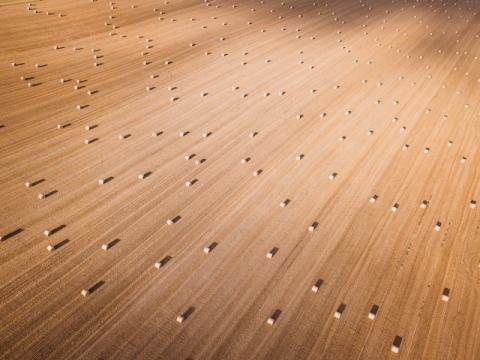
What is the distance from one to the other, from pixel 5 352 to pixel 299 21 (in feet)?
20.9

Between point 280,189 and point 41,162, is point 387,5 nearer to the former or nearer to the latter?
point 280,189

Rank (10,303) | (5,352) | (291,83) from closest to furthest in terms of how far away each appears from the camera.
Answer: (5,352) → (10,303) → (291,83)

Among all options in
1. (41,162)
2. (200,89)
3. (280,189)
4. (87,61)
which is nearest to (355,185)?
(280,189)

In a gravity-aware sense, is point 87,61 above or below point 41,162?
above

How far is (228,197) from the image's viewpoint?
3.17 metres

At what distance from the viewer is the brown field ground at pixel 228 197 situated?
2.28m

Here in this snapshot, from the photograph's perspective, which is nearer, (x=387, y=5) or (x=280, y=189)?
(x=280, y=189)

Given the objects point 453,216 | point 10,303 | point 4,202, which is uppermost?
point 453,216

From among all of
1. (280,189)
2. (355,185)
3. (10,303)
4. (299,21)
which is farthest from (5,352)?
(299,21)

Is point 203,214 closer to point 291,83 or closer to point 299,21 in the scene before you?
point 291,83

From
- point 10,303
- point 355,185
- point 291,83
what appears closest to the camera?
point 10,303

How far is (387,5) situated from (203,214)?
23.7 feet

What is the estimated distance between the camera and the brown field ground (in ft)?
7.47

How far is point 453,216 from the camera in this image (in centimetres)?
319
